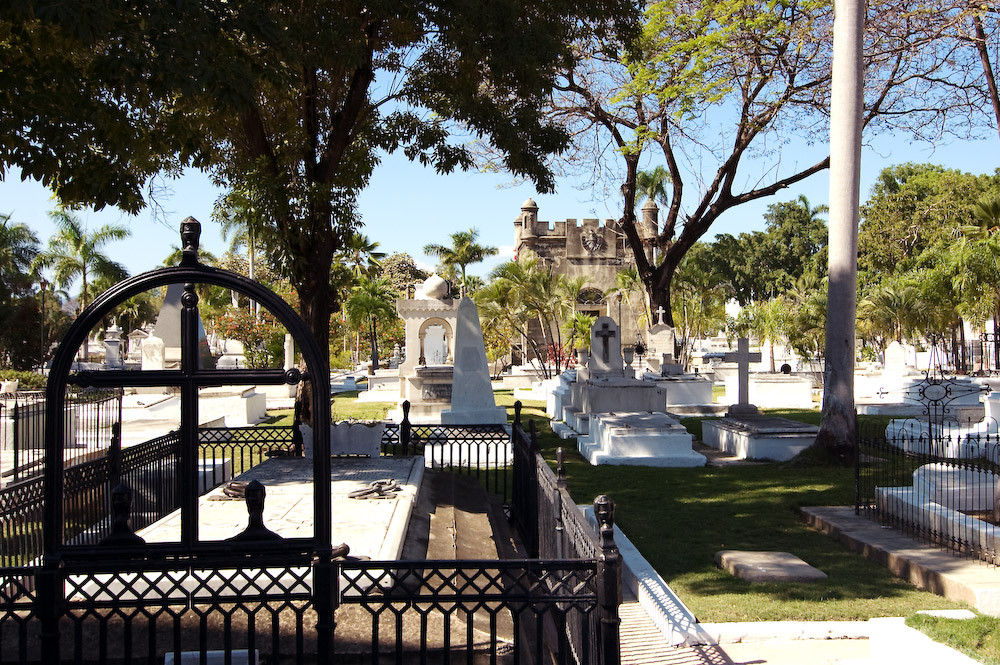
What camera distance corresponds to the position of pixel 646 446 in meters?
13.3

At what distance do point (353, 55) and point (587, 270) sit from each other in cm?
3869

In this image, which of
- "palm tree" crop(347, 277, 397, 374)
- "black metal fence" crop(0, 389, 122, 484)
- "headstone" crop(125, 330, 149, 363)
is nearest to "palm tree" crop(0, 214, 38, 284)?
"palm tree" crop(347, 277, 397, 374)

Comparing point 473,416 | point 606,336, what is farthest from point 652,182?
point 473,416

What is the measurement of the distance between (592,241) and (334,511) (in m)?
41.8

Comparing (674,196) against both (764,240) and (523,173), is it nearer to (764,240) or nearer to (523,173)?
(523,173)

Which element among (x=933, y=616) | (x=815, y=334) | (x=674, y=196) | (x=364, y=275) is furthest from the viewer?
(x=364, y=275)

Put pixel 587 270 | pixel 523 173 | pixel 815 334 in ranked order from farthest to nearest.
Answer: pixel 587 270 → pixel 815 334 → pixel 523 173

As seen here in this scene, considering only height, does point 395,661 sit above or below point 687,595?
above

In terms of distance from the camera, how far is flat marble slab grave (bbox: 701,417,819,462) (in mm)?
13562

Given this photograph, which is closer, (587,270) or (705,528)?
(705,528)

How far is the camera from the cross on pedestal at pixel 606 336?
62.4ft

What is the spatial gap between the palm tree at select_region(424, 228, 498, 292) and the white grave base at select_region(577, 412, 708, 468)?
40.0 meters

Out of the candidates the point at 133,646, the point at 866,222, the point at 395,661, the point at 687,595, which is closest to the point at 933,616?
the point at 687,595

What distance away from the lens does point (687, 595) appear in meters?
6.32
